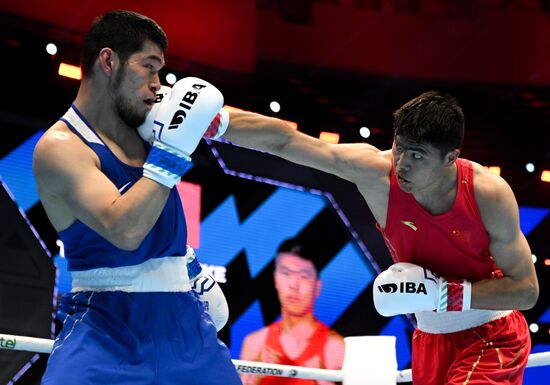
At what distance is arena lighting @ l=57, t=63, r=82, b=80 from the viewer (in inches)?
222

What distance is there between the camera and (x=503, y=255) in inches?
128

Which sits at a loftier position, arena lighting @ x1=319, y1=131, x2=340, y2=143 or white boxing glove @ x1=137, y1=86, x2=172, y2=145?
arena lighting @ x1=319, y1=131, x2=340, y2=143

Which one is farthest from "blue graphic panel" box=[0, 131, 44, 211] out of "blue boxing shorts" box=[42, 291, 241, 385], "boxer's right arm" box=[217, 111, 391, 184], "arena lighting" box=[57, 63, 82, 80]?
"blue boxing shorts" box=[42, 291, 241, 385]

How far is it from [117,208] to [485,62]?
644 centimetres

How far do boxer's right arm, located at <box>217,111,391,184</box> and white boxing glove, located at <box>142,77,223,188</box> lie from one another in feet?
1.97

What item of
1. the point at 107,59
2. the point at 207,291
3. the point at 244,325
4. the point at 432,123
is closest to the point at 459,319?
the point at 432,123

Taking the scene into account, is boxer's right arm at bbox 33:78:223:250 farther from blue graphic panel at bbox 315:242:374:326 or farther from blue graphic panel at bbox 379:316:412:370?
blue graphic panel at bbox 379:316:412:370

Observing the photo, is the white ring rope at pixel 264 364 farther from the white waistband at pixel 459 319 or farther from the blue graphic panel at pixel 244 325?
the blue graphic panel at pixel 244 325

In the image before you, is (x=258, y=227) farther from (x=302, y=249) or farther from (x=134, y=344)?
(x=134, y=344)

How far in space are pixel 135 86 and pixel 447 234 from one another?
4.46 feet

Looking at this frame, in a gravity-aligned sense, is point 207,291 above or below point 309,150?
below

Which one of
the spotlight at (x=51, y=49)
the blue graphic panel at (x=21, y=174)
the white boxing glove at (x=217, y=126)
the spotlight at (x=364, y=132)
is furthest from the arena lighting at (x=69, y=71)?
the white boxing glove at (x=217, y=126)

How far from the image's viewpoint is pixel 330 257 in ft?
22.1

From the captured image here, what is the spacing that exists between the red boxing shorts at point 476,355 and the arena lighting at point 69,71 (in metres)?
3.30
